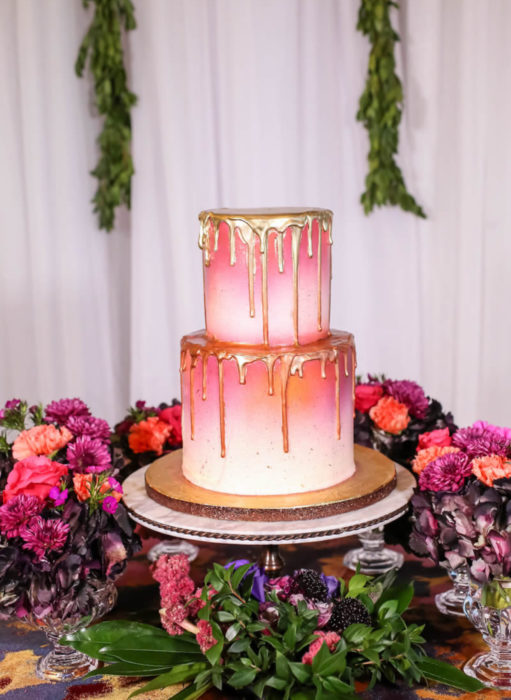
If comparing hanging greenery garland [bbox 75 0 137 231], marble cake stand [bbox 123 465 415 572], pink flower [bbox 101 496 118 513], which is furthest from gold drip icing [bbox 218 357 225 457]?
hanging greenery garland [bbox 75 0 137 231]

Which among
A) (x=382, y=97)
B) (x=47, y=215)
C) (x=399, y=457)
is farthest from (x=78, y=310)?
(x=399, y=457)

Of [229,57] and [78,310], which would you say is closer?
[229,57]

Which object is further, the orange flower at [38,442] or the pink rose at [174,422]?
the pink rose at [174,422]

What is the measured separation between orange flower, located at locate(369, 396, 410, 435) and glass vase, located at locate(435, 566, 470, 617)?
301mm

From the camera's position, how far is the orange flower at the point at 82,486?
1.24 metres

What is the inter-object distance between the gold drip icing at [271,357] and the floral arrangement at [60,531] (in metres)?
0.21

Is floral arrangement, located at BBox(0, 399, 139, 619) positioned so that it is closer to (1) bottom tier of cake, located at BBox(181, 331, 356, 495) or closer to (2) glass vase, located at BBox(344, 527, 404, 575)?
(1) bottom tier of cake, located at BBox(181, 331, 356, 495)

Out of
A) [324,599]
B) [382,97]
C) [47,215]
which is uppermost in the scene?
[382,97]

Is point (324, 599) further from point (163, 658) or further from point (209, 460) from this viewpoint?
point (209, 460)

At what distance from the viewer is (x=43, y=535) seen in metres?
Answer: 1.16

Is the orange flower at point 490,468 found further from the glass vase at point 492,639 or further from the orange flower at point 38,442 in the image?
the orange flower at point 38,442

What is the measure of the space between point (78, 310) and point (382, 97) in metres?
1.15

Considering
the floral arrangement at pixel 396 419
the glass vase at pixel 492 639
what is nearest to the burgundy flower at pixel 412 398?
the floral arrangement at pixel 396 419

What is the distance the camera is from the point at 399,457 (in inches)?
65.5
